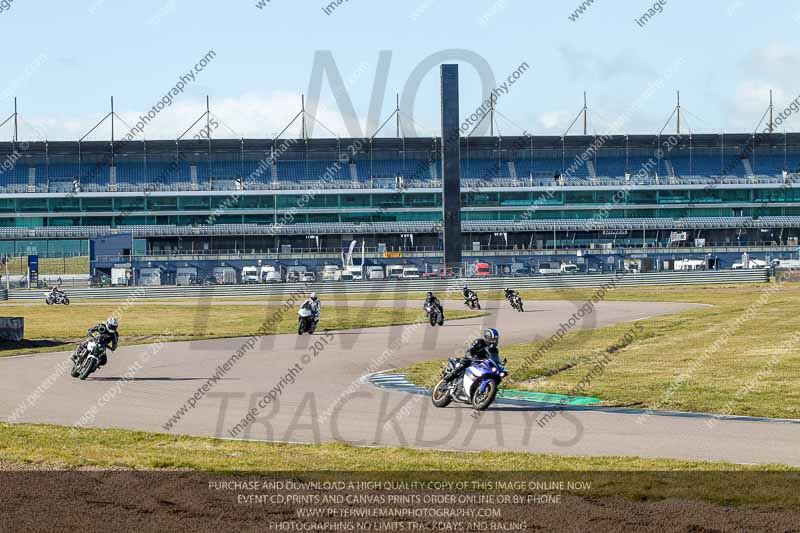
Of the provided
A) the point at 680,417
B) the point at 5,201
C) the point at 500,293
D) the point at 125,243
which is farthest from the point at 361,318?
the point at 5,201

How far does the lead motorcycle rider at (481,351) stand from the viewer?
19.4m

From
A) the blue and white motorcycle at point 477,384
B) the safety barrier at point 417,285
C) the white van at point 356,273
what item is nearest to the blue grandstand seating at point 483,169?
the white van at point 356,273

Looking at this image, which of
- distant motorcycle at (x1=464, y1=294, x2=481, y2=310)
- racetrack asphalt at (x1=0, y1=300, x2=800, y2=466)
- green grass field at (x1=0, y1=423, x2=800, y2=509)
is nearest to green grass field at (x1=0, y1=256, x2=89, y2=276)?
distant motorcycle at (x1=464, y1=294, x2=481, y2=310)

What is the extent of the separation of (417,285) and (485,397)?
200 feet

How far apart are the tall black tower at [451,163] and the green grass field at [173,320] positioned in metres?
24.8

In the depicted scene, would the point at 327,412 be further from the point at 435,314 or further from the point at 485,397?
the point at 435,314

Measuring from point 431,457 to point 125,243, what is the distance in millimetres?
87548

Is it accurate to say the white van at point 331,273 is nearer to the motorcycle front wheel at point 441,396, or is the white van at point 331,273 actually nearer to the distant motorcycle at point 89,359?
the distant motorcycle at point 89,359

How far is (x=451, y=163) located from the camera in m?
81.8

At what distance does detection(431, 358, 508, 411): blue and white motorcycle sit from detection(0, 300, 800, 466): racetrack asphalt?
0.26 m

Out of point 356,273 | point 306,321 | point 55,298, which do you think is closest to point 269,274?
point 356,273

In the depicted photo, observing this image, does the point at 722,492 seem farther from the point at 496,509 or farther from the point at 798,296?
the point at 798,296

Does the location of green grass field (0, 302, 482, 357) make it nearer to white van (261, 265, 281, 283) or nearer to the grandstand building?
white van (261, 265, 281, 283)

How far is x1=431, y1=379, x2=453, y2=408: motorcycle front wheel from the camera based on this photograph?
19562mm
